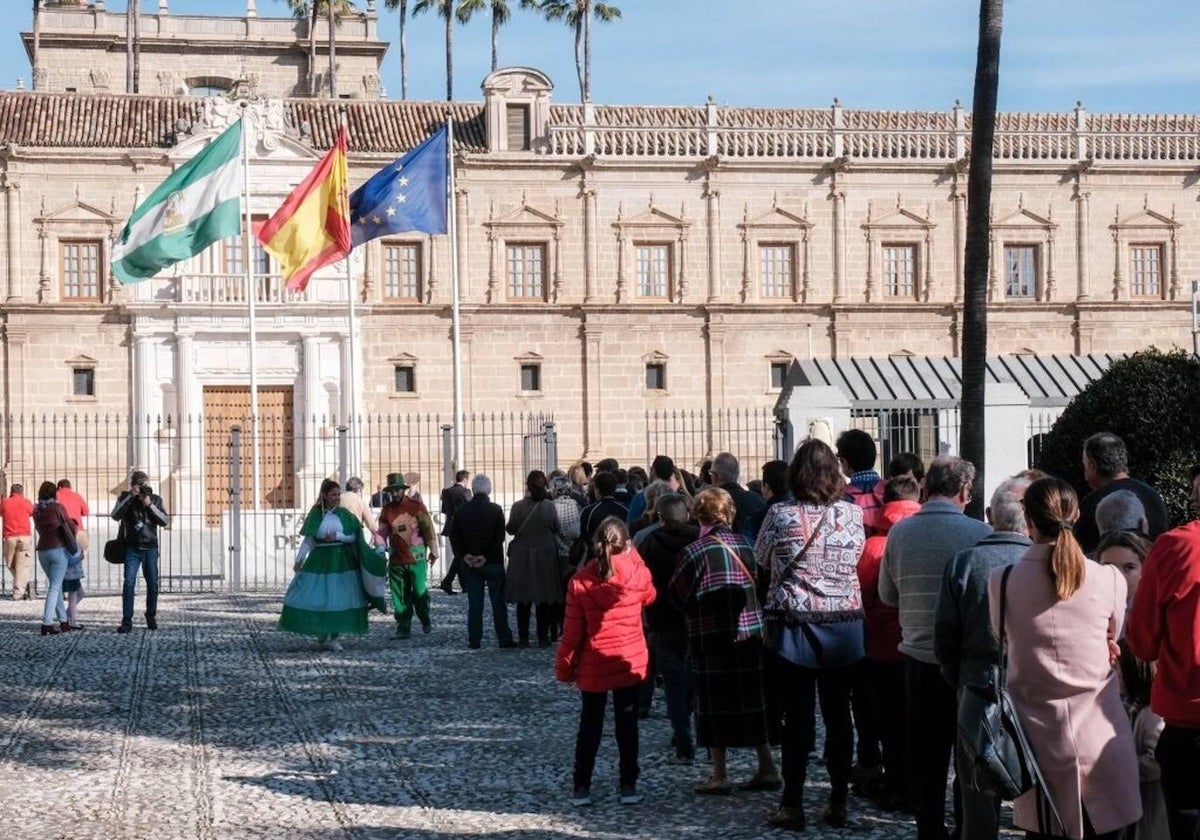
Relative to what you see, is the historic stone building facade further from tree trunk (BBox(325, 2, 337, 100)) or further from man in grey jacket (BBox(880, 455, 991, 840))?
man in grey jacket (BBox(880, 455, 991, 840))

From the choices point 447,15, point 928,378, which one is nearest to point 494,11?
point 447,15

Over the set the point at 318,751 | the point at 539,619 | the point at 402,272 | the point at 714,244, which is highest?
the point at 714,244

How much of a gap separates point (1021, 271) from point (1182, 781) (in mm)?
36505

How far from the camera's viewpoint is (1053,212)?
40.6 metres

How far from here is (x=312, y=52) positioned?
50062 millimetres

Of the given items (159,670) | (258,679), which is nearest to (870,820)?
(258,679)

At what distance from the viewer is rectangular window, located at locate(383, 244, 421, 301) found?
3850 cm

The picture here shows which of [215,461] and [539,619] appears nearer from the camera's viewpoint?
[539,619]

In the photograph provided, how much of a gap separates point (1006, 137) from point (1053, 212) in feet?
6.75

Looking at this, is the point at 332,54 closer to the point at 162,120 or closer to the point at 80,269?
the point at 162,120

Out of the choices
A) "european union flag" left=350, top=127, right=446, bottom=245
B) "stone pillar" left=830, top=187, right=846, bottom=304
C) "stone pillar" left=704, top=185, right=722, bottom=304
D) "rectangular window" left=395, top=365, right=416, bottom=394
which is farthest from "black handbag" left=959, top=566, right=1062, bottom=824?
"stone pillar" left=830, top=187, right=846, bottom=304

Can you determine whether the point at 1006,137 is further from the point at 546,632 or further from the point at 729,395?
the point at 546,632

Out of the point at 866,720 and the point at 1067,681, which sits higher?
the point at 1067,681

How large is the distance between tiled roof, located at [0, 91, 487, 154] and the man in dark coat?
2390 cm
